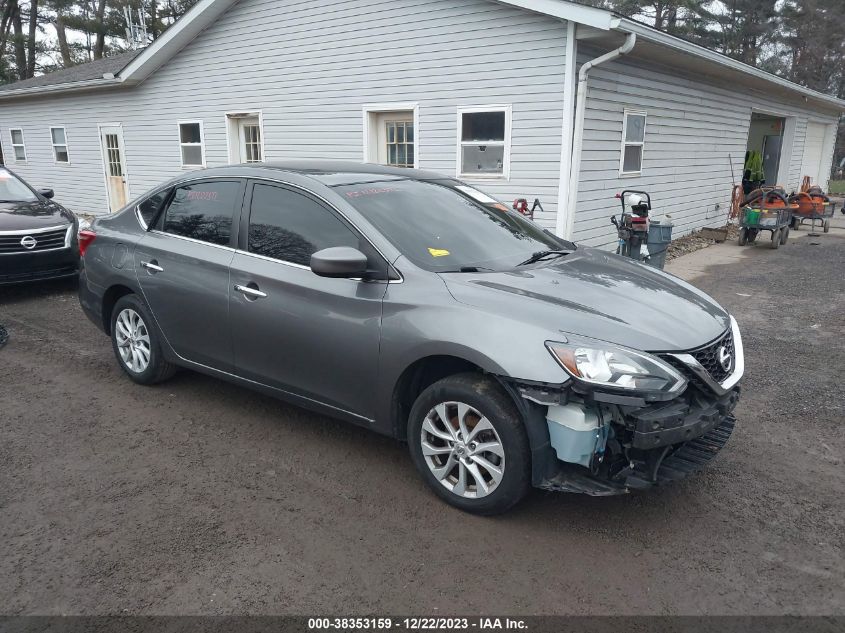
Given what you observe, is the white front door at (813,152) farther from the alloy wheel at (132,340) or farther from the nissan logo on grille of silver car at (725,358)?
the alloy wheel at (132,340)

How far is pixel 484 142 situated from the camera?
963 centimetres

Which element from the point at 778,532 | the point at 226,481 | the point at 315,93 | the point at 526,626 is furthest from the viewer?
the point at 315,93

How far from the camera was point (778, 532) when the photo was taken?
3100mm

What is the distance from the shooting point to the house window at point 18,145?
61.7 ft

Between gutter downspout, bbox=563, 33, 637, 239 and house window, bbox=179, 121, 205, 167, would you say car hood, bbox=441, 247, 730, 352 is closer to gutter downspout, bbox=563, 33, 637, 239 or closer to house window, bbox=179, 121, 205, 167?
gutter downspout, bbox=563, 33, 637, 239

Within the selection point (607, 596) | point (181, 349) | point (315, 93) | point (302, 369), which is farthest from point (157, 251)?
point (315, 93)

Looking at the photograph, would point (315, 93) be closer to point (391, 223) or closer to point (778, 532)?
point (391, 223)

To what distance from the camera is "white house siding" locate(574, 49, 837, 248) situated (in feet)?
30.7

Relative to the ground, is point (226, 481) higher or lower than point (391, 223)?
lower

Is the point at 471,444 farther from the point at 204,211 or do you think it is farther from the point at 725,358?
the point at 204,211

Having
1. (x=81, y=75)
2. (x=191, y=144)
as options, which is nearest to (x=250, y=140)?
(x=191, y=144)

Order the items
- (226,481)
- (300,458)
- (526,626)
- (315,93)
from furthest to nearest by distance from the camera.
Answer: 1. (315,93)
2. (300,458)
3. (226,481)
4. (526,626)

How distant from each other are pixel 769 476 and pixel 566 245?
6.03ft

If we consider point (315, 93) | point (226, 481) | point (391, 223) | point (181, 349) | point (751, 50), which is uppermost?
point (751, 50)
